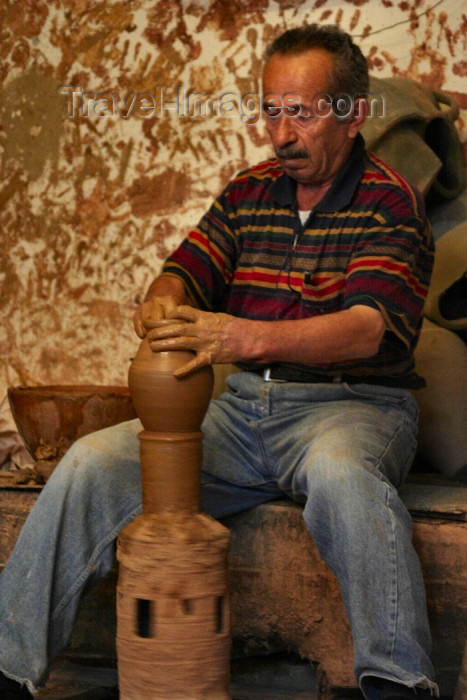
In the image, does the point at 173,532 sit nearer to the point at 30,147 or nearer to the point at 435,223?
the point at 435,223

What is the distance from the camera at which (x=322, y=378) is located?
9.29 ft

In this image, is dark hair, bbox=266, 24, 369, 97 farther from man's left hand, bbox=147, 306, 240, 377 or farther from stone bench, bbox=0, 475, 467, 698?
stone bench, bbox=0, 475, 467, 698

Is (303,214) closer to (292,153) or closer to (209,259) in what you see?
(292,153)

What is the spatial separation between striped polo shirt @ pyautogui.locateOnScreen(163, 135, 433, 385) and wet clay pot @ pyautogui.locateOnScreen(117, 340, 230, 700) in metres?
0.64

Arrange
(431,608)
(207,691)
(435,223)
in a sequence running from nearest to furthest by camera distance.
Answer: (207,691) → (431,608) → (435,223)

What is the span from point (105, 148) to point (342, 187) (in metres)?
1.97

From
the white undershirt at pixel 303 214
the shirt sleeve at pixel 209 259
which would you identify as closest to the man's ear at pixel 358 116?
the white undershirt at pixel 303 214

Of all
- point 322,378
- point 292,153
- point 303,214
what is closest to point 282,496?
point 322,378

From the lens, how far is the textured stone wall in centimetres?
438

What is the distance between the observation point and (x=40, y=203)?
15.2 feet

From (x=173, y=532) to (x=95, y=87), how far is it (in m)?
2.93

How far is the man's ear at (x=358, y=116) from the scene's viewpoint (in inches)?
115

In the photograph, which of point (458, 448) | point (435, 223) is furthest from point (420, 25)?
point (458, 448)

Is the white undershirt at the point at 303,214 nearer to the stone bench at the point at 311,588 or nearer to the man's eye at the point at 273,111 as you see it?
the man's eye at the point at 273,111
